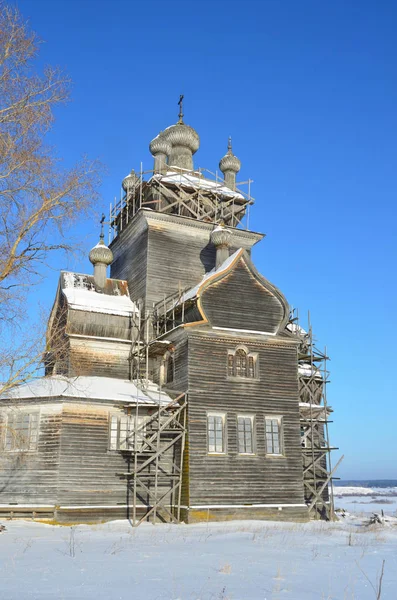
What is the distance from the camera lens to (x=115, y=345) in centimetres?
2570

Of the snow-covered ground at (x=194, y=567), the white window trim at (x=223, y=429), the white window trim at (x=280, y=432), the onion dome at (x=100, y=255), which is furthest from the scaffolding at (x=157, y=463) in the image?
the onion dome at (x=100, y=255)

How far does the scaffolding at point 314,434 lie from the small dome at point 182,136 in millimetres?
12301

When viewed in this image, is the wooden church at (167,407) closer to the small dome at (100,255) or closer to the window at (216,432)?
the window at (216,432)

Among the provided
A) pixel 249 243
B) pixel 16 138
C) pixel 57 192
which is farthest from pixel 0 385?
pixel 249 243

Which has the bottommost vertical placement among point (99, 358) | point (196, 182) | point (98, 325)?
point (99, 358)

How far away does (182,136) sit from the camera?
110 feet

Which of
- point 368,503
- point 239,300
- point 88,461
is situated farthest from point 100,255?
point 368,503

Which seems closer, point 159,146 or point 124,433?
point 124,433

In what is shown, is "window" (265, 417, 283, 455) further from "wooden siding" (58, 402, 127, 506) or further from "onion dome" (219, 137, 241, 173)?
"onion dome" (219, 137, 241, 173)

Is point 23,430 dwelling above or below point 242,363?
below

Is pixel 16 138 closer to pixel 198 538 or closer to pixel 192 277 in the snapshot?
pixel 198 538

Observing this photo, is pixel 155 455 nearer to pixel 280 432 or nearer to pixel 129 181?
pixel 280 432

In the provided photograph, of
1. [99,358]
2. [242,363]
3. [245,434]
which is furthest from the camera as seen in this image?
[99,358]

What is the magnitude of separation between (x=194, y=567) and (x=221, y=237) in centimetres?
1921
